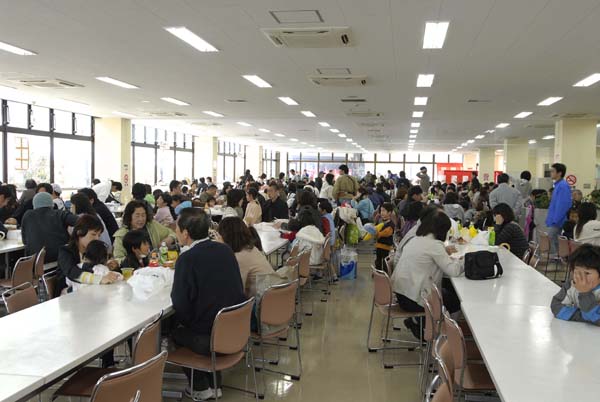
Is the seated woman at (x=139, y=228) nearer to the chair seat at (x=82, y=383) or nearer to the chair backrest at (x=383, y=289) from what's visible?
the chair seat at (x=82, y=383)

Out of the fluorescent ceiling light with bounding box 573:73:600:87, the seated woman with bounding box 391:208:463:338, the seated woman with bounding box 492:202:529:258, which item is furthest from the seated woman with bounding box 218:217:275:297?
the fluorescent ceiling light with bounding box 573:73:600:87

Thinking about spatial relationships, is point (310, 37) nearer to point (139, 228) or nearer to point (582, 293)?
point (139, 228)

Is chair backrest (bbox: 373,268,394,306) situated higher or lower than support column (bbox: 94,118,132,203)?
lower

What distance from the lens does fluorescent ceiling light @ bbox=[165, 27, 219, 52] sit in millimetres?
5215

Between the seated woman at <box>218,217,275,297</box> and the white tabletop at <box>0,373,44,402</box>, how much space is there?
1.98 m

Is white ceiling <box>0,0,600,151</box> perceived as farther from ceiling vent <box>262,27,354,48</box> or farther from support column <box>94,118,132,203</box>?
support column <box>94,118,132,203</box>

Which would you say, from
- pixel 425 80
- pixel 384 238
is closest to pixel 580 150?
pixel 425 80

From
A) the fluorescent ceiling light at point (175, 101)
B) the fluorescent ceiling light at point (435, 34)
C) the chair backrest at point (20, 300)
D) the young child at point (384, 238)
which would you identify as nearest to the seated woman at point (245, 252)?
the chair backrest at point (20, 300)

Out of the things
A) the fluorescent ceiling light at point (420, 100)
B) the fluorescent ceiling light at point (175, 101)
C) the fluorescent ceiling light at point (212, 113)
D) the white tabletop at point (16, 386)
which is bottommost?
the white tabletop at point (16, 386)

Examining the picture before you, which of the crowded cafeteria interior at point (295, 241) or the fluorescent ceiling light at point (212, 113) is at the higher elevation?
the fluorescent ceiling light at point (212, 113)

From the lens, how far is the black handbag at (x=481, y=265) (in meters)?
3.89

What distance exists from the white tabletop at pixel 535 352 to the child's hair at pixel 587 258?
32 cm

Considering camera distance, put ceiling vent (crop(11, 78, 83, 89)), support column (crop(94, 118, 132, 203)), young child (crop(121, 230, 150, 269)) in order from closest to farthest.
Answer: young child (crop(121, 230, 150, 269))
ceiling vent (crop(11, 78, 83, 89))
support column (crop(94, 118, 132, 203))

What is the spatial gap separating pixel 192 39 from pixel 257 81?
2495 mm
